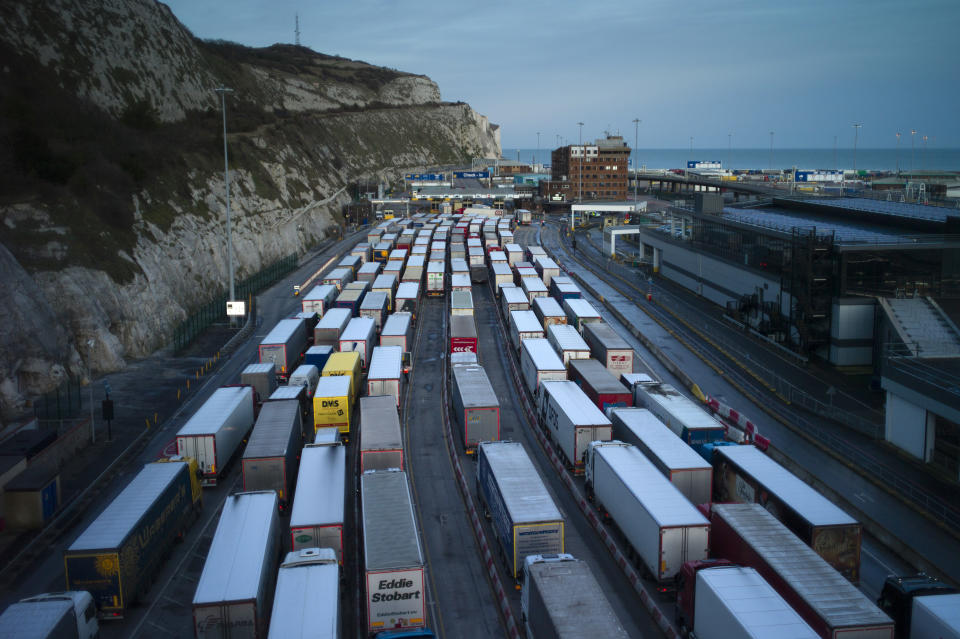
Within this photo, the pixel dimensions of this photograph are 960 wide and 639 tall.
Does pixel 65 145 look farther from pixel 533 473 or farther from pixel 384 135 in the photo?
pixel 384 135

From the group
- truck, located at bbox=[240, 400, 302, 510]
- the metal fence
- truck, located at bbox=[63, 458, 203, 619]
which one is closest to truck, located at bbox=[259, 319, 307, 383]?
the metal fence

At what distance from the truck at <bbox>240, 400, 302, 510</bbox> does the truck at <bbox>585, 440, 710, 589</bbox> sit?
1153cm

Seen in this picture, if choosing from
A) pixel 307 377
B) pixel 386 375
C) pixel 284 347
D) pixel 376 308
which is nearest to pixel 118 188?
pixel 376 308

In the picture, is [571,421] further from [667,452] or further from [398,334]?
[398,334]

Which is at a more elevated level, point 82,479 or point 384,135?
point 384,135

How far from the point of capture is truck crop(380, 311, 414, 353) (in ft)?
147

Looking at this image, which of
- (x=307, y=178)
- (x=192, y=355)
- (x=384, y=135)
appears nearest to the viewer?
(x=192, y=355)

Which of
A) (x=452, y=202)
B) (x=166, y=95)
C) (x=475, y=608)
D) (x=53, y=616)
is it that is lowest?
(x=475, y=608)

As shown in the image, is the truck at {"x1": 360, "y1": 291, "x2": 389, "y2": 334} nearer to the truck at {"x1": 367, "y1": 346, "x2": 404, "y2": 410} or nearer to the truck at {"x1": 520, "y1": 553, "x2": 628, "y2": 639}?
the truck at {"x1": 367, "y1": 346, "x2": 404, "y2": 410}

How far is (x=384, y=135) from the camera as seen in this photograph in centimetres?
18175

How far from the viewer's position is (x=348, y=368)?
38062 mm

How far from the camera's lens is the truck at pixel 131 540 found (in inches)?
805

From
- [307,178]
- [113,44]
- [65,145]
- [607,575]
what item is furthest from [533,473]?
[307,178]

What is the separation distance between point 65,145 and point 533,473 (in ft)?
168
